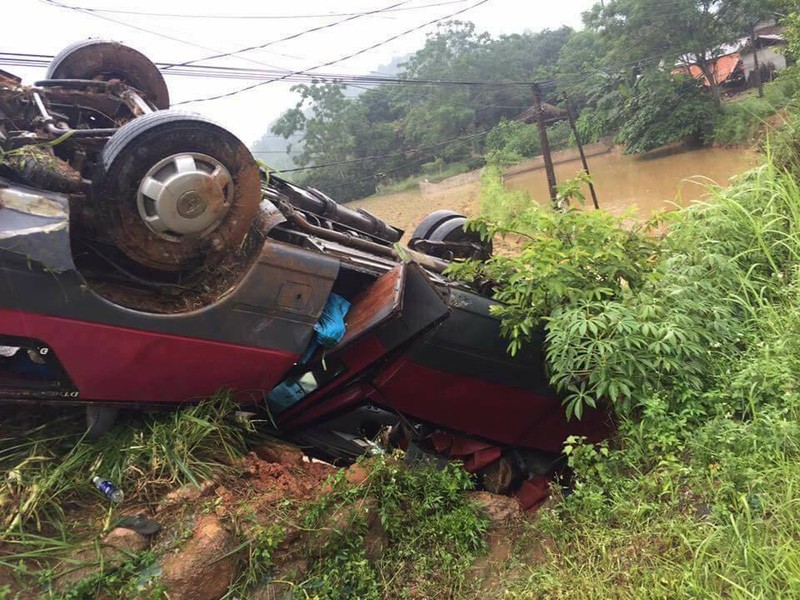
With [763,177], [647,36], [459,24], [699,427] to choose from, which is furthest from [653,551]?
[459,24]

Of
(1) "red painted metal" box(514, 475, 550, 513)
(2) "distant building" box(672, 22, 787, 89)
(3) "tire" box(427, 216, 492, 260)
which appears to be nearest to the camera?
(1) "red painted metal" box(514, 475, 550, 513)

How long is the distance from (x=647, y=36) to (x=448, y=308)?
1066 inches

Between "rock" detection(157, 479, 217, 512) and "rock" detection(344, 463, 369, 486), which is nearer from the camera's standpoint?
"rock" detection(157, 479, 217, 512)

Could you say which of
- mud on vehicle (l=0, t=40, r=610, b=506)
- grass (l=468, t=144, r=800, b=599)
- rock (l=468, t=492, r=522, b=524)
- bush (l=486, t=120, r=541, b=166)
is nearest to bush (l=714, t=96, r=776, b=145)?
bush (l=486, t=120, r=541, b=166)

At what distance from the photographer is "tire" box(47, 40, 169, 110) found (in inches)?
140

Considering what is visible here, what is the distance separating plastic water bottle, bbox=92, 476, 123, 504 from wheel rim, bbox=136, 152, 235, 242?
1116mm

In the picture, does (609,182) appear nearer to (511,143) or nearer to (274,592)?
(511,143)

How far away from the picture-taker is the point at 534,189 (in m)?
26.2

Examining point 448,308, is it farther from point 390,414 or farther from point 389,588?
point 389,588

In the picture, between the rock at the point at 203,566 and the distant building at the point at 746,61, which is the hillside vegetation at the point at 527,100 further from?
the rock at the point at 203,566

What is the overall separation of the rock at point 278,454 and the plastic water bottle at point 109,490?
0.74m

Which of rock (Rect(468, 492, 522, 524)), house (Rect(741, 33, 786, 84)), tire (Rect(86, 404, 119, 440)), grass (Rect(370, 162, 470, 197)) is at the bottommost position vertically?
grass (Rect(370, 162, 470, 197))

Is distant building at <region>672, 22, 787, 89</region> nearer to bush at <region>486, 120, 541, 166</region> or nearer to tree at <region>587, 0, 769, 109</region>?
tree at <region>587, 0, 769, 109</region>

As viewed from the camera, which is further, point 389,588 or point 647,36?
point 647,36
